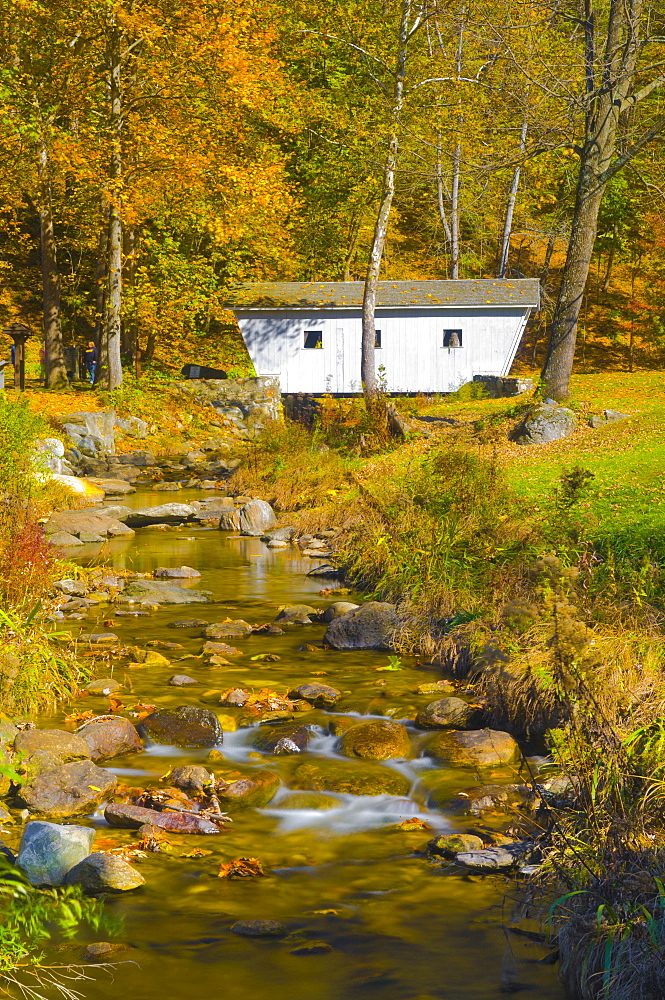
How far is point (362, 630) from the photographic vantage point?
9.52 meters

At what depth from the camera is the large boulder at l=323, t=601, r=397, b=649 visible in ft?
31.1

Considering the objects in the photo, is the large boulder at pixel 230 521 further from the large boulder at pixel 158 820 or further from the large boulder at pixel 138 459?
the large boulder at pixel 158 820

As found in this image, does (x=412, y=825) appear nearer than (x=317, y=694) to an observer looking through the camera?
Yes

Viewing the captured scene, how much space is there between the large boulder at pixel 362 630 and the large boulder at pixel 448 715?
2.03m

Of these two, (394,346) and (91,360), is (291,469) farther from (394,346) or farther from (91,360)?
(91,360)

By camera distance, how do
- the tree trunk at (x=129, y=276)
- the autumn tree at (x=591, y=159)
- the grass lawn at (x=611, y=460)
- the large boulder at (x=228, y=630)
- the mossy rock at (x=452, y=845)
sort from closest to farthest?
the mossy rock at (x=452, y=845), the large boulder at (x=228, y=630), the grass lawn at (x=611, y=460), the autumn tree at (x=591, y=159), the tree trunk at (x=129, y=276)

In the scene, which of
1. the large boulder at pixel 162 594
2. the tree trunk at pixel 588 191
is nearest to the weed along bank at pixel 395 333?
the tree trunk at pixel 588 191

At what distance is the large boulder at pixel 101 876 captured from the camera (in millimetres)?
4961

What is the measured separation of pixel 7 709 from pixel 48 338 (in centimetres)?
2542

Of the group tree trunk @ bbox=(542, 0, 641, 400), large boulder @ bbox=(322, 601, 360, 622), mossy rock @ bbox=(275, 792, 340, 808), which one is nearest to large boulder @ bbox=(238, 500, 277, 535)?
large boulder @ bbox=(322, 601, 360, 622)

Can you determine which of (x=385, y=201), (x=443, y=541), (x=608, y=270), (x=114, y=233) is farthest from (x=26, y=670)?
(x=608, y=270)

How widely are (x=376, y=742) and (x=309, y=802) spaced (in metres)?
0.91

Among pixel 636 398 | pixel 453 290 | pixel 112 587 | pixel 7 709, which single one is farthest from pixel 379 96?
pixel 7 709

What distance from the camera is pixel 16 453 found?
13.7 meters
